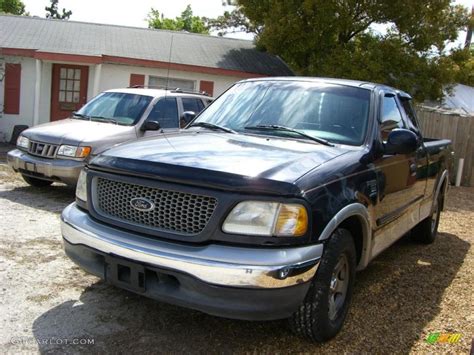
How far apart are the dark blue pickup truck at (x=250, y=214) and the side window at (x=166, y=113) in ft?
13.7

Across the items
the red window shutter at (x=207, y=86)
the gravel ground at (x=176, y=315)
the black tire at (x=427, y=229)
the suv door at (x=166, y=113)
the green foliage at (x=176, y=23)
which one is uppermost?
the green foliage at (x=176, y=23)

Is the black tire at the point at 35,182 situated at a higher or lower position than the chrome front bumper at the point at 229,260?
lower

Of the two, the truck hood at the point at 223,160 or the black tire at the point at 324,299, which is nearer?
the truck hood at the point at 223,160

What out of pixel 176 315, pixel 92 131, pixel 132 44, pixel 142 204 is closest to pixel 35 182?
pixel 92 131

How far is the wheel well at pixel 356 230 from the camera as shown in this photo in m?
3.57

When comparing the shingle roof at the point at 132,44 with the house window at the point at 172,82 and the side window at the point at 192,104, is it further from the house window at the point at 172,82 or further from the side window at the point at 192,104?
the side window at the point at 192,104

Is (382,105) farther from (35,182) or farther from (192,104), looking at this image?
(35,182)

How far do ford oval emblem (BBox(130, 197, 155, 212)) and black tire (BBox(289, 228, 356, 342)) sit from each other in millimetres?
1086

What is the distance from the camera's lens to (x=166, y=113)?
8531mm

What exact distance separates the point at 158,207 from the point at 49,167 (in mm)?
4539

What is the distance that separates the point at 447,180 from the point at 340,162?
3891mm

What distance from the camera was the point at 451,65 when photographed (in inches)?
579

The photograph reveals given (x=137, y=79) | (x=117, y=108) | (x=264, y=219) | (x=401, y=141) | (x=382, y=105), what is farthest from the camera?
(x=137, y=79)

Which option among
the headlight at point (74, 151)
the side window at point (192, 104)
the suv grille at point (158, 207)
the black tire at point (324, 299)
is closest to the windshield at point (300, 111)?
the black tire at point (324, 299)
